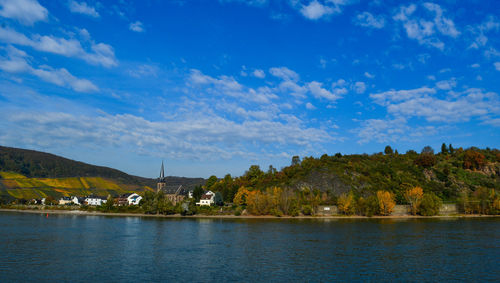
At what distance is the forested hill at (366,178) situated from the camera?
154875 millimetres

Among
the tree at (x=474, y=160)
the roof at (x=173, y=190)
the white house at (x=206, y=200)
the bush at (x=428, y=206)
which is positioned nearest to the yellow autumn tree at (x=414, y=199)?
the bush at (x=428, y=206)

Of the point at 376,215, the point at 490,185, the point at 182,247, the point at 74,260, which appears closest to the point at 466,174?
the point at 490,185

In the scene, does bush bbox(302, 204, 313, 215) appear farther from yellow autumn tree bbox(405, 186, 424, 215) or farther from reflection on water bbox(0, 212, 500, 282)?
reflection on water bbox(0, 212, 500, 282)

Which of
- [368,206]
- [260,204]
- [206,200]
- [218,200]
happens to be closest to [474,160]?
[368,206]

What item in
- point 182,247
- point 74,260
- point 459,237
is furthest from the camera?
point 459,237

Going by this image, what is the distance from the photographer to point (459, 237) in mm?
63531

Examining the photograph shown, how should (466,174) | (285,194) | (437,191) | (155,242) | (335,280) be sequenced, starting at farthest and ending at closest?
(466,174) < (437,191) < (285,194) < (155,242) < (335,280)

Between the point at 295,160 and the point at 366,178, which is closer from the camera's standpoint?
the point at 366,178

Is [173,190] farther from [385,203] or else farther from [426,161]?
[426,161]

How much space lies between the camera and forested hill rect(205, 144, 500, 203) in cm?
15488

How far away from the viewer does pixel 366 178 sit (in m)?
161

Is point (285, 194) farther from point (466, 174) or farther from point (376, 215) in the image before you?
point (466, 174)

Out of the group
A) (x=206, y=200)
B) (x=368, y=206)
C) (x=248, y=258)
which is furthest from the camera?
(x=206, y=200)

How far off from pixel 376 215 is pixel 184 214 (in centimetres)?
7843
